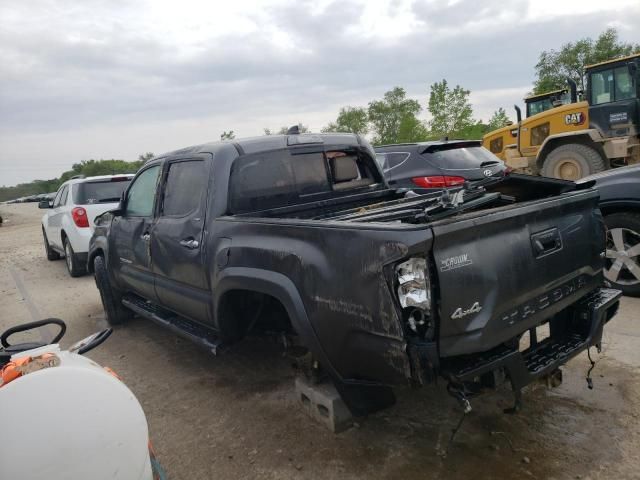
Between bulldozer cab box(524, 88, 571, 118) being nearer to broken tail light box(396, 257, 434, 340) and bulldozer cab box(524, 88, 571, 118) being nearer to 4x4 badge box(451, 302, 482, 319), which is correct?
4x4 badge box(451, 302, 482, 319)

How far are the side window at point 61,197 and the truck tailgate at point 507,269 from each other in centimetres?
844

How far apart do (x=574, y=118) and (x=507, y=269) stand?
35.2 ft

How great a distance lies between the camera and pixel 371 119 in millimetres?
49000

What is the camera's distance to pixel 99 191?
8516 millimetres

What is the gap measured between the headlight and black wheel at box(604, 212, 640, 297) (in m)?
3.56

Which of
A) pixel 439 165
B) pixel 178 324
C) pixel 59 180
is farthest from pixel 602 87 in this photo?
pixel 59 180

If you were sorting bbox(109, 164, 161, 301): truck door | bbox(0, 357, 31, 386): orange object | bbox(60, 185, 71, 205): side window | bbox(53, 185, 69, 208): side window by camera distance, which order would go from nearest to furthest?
bbox(0, 357, 31, 386): orange object
bbox(109, 164, 161, 301): truck door
bbox(60, 185, 71, 205): side window
bbox(53, 185, 69, 208): side window

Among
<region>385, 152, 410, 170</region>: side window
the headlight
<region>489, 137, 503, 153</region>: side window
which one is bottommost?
the headlight

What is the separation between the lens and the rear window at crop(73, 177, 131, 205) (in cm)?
842

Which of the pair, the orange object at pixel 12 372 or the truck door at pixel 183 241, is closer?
the orange object at pixel 12 372

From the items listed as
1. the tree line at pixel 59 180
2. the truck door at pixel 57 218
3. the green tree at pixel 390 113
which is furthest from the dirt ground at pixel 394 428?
the tree line at pixel 59 180

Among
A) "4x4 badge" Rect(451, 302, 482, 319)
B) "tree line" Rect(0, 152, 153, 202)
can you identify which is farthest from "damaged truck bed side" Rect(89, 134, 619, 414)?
"tree line" Rect(0, 152, 153, 202)

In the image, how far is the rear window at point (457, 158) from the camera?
23.6 ft

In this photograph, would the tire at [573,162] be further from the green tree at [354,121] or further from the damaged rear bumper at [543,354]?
the green tree at [354,121]
